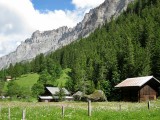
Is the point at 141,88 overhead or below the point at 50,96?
overhead

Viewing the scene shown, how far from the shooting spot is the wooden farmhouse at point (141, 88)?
68812mm

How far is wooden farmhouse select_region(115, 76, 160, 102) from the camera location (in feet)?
226

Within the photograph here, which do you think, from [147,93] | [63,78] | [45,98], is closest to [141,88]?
[147,93]

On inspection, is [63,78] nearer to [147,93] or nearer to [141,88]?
[147,93]

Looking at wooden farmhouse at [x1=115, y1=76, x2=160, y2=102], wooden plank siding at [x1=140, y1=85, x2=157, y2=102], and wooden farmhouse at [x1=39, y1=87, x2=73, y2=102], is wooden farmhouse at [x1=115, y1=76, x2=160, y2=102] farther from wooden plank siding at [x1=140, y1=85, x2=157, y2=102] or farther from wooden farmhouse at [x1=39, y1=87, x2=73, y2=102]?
wooden farmhouse at [x1=39, y1=87, x2=73, y2=102]

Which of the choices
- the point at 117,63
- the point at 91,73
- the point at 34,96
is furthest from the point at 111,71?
the point at 34,96

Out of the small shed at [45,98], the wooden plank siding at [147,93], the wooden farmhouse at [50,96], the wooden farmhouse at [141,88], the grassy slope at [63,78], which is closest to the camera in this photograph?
the wooden farmhouse at [141,88]

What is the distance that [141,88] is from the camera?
69.7 meters

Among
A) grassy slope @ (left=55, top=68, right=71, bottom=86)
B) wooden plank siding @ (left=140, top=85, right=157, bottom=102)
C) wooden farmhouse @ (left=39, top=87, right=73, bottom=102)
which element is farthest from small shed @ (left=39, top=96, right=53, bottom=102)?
wooden plank siding @ (left=140, top=85, right=157, bottom=102)

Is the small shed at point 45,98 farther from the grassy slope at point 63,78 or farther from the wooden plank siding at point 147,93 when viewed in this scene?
the wooden plank siding at point 147,93

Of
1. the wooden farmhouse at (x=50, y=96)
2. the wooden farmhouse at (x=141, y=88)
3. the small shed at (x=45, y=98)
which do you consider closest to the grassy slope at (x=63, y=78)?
the wooden farmhouse at (x=50, y=96)

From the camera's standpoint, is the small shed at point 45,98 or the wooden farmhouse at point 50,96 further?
the small shed at point 45,98

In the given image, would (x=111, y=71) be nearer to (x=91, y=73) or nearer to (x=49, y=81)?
(x=91, y=73)

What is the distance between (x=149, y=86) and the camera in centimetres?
7138
